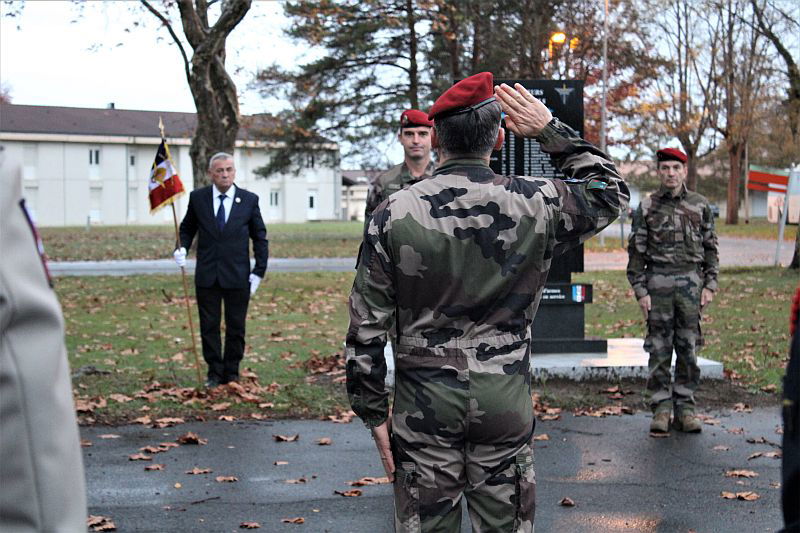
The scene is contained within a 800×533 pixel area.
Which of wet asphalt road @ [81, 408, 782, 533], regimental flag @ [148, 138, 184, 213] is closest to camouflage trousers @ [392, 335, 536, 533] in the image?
wet asphalt road @ [81, 408, 782, 533]

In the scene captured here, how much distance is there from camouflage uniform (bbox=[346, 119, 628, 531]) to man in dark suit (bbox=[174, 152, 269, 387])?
229 inches

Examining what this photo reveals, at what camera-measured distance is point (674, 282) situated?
7.79 m

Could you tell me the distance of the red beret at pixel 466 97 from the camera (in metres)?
3.46

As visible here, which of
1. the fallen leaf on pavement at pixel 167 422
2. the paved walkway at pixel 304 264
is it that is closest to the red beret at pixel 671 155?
the fallen leaf on pavement at pixel 167 422

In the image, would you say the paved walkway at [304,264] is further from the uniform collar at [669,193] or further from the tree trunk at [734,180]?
the tree trunk at [734,180]

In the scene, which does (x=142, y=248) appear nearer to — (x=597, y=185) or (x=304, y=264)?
(x=304, y=264)

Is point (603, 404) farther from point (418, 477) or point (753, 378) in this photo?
point (418, 477)

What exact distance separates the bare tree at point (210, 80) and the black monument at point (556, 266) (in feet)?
31.7

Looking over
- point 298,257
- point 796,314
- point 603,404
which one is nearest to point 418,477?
point 796,314

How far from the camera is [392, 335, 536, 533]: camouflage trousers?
3352mm

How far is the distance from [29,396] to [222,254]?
758 cm

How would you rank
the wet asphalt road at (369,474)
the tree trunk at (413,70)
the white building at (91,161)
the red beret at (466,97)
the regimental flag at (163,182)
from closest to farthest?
1. the red beret at (466,97)
2. the wet asphalt road at (369,474)
3. the regimental flag at (163,182)
4. the tree trunk at (413,70)
5. the white building at (91,161)

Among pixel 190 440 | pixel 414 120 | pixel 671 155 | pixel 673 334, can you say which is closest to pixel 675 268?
pixel 673 334

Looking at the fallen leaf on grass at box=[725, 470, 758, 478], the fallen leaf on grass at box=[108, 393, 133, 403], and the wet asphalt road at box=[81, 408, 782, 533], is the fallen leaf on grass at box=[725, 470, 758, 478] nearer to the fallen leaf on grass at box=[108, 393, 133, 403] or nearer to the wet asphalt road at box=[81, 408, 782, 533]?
the wet asphalt road at box=[81, 408, 782, 533]
